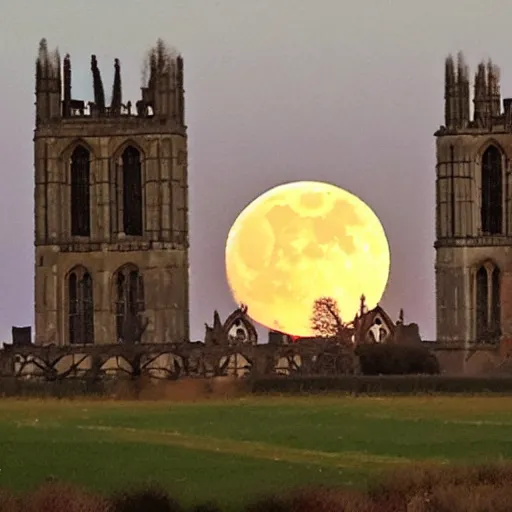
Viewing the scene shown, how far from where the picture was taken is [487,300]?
359 ft

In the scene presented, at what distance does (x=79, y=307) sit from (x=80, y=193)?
4.65 m

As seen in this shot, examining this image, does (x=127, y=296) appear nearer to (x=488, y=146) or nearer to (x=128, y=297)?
(x=128, y=297)

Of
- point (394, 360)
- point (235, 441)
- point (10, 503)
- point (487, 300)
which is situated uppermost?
point (487, 300)

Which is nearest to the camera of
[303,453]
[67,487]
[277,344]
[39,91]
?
[67,487]

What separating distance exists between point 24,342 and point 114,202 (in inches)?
531

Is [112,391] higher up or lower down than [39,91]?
lower down

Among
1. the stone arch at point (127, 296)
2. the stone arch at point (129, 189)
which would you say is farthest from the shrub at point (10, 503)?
the stone arch at point (129, 189)

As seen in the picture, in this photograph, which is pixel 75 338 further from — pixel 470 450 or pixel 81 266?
pixel 470 450

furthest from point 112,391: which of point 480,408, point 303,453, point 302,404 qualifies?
point 303,453

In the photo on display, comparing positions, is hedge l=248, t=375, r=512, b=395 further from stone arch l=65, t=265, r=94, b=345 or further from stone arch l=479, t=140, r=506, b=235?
stone arch l=479, t=140, r=506, b=235

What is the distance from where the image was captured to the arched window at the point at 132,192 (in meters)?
108

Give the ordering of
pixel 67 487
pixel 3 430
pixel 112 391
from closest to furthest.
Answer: pixel 67 487 < pixel 3 430 < pixel 112 391

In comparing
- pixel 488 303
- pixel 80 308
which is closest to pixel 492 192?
pixel 488 303

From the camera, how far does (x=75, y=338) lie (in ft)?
352
